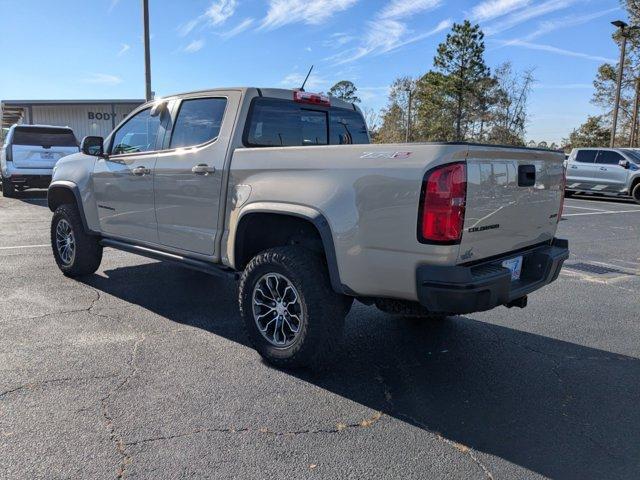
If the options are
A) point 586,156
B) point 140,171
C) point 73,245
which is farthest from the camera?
point 586,156

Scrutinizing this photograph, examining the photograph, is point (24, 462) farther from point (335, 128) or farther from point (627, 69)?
point (627, 69)

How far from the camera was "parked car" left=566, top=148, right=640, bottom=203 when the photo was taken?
17.7 metres

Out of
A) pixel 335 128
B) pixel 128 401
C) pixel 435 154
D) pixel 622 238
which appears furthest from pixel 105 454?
pixel 622 238

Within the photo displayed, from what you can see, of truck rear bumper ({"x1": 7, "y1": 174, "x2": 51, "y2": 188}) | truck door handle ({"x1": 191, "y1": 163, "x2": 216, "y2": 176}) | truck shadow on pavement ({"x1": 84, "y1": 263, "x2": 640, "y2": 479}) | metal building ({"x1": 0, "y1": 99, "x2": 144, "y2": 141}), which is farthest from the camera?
metal building ({"x1": 0, "y1": 99, "x2": 144, "y2": 141})

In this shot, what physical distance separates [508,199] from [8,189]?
15.0m

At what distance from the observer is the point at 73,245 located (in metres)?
5.92

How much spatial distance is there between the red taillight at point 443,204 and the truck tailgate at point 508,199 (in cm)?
7

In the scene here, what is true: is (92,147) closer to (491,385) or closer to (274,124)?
(274,124)

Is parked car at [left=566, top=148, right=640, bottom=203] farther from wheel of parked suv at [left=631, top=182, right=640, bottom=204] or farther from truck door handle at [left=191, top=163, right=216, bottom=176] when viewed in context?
truck door handle at [left=191, top=163, right=216, bottom=176]

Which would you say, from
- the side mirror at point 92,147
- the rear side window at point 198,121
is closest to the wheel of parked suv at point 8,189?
the side mirror at point 92,147

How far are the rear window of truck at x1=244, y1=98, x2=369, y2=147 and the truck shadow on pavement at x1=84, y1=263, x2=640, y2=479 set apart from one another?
1.66 meters

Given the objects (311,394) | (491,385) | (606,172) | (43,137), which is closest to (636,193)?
(606,172)

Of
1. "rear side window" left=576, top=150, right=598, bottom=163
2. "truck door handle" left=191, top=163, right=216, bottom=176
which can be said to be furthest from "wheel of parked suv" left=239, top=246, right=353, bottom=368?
"rear side window" left=576, top=150, right=598, bottom=163

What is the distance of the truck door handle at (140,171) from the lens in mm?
4719
